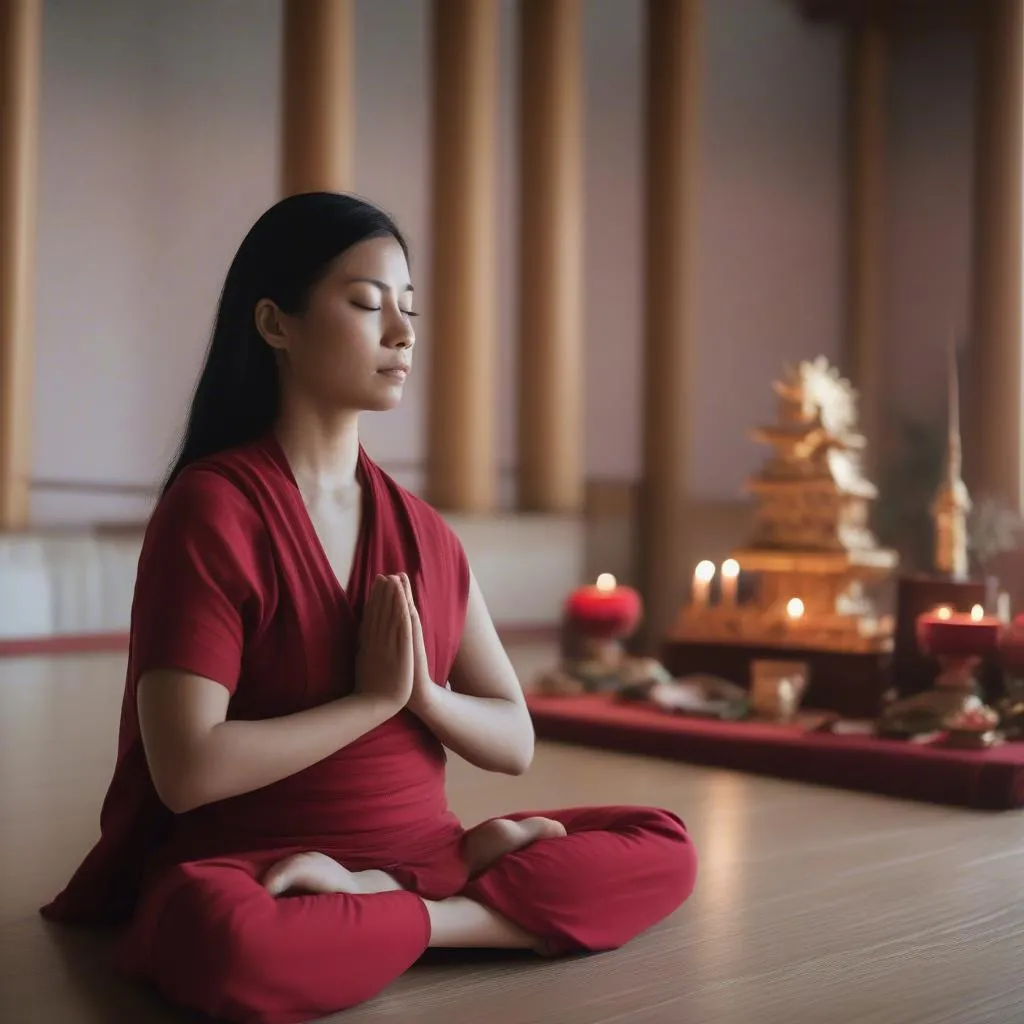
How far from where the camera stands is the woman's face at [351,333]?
5.98 feet

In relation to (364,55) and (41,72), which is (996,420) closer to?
(364,55)

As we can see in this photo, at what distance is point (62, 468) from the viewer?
668cm

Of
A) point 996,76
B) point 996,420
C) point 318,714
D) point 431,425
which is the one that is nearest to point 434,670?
point 318,714

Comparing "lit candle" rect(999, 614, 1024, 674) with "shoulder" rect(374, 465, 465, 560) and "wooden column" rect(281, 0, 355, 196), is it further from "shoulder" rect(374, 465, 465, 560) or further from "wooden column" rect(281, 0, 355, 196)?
"wooden column" rect(281, 0, 355, 196)

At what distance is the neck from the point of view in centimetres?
187

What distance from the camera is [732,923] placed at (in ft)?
6.64

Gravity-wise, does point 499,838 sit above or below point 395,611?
below

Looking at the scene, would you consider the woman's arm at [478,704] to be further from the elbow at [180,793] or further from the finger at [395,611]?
the elbow at [180,793]

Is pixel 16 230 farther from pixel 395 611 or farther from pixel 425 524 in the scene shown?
pixel 395 611

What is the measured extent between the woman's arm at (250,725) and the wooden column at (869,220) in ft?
20.7

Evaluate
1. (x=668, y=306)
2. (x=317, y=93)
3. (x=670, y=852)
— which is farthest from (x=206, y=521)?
(x=668, y=306)

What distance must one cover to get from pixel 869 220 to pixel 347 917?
6788 millimetres

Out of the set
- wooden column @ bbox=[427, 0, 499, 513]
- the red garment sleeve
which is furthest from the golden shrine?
the red garment sleeve

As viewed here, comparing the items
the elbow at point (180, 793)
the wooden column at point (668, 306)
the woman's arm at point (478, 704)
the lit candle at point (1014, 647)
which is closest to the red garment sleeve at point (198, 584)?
the elbow at point (180, 793)
